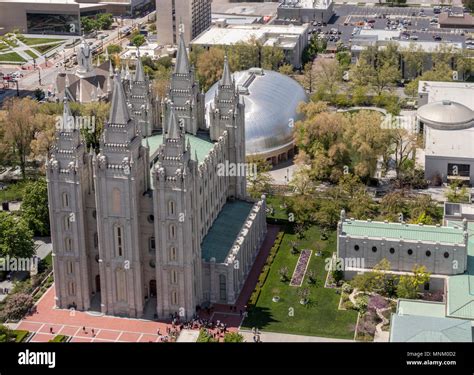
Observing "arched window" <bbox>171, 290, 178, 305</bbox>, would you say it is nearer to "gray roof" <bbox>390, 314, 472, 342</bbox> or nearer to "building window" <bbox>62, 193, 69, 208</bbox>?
"building window" <bbox>62, 193, 69, 208</bbox>

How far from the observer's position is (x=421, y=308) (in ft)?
265

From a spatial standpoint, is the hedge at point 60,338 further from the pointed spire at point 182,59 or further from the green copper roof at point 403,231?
the pointed spire at point 182,59

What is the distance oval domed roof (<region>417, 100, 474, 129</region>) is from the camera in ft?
435

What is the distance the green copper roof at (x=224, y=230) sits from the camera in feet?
289

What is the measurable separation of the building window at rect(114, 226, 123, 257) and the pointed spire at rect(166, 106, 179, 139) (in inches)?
426

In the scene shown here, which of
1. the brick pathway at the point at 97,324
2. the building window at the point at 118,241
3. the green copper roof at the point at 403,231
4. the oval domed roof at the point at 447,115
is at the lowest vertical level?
the brick pathway at the point at 97,324

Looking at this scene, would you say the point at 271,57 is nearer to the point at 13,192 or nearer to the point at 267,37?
the point at 267,37

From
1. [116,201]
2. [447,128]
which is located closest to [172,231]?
[116,201]

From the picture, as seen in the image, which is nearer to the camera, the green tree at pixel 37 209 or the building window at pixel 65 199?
the building window at pixel 65 199

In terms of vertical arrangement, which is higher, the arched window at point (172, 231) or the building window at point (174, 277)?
the arched window at point (172, 231)

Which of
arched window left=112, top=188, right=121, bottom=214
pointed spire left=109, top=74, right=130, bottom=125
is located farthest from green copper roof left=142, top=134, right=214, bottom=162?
pointed spire left=109, top=74, right=130, bottom=125

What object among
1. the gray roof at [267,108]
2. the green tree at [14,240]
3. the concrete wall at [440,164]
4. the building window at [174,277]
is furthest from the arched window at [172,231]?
the concrete wall at [440,164]

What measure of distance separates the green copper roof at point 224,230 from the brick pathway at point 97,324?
5.42m
